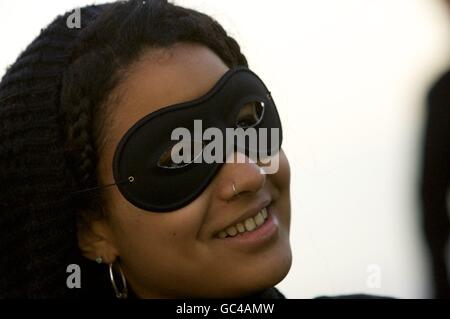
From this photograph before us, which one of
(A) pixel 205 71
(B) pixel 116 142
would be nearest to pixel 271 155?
(A) pixel 205 71

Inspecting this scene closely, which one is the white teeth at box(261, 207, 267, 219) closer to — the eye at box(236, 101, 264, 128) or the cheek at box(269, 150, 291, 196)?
the cheek at box(269, 150, 291, 196)

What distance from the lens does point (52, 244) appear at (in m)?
1.43

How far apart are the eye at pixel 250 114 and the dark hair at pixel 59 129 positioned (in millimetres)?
174

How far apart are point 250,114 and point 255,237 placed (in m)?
0.31

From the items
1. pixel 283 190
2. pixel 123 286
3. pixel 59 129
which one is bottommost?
pixel 123 286

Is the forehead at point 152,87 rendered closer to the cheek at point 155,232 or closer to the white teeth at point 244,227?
the cheek at point 155,232

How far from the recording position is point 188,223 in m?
1.34

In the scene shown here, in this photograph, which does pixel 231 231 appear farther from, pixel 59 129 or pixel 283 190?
pixel 59 129

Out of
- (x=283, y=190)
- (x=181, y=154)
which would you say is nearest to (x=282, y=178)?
(x=283, y=190)

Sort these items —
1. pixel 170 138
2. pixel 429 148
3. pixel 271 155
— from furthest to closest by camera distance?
pixel 429 148 → pixel 271 155 → pixel 170 138

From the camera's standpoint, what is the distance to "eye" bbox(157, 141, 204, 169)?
53.9 inches

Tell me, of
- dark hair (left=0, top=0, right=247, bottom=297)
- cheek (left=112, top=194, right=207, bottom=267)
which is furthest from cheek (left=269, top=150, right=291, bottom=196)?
dark hair (left=0, top=0, right=247, bottom=297)
